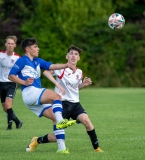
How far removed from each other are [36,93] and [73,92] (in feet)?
3.81

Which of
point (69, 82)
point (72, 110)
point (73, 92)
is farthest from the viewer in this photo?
point (69, 82)

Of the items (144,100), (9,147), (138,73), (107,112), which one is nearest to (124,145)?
(9,147)

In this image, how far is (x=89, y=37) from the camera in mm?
38250

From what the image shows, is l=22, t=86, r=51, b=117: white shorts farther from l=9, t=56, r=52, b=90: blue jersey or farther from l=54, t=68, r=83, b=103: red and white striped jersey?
l=54, t=68, r=83, b=103: red and white striped jersey

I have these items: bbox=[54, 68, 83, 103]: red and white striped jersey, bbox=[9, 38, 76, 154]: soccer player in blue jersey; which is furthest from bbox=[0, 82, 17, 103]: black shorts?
bbox=[9, 38, 76, 154]: soccer player in blue jersey

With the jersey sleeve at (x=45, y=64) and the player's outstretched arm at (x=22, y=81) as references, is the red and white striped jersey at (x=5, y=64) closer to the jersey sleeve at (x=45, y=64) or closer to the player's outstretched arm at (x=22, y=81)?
the jersey sleeve at (x=45, y=64)

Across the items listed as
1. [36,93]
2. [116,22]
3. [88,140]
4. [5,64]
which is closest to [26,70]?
[36,93]

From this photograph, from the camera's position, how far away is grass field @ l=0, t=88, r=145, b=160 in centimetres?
941

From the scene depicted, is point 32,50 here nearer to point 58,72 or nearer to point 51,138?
point 58,72

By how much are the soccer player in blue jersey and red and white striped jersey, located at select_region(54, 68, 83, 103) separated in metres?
0.78

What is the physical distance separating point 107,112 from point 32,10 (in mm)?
23945

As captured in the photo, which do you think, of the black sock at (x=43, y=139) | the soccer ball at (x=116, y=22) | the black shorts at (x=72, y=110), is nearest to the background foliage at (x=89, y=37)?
the soccer ball at (x=116, y=22)

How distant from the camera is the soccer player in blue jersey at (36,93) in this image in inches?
368

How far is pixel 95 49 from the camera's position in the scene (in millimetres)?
37750
